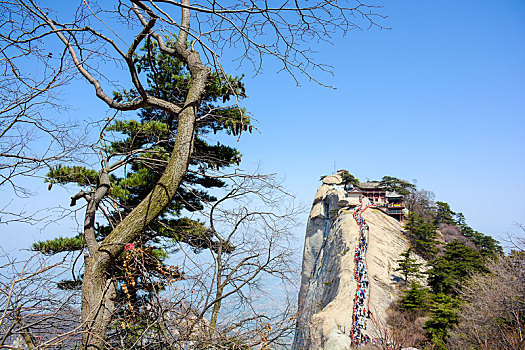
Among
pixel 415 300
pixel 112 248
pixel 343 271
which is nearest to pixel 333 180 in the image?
pixel 343 271

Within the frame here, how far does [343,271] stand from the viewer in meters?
17.2

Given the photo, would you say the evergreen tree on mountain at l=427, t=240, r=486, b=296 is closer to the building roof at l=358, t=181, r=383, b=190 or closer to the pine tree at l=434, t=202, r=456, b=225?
the pine tree at l=434, t=202, r=456, b=225

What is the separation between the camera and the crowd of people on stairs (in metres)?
12.5

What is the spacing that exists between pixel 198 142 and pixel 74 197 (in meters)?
5.37

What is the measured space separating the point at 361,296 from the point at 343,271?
2.72m

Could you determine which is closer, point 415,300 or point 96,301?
point 96,301

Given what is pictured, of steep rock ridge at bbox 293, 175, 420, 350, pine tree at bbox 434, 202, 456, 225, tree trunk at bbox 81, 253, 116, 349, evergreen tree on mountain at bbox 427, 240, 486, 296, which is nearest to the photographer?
tree trunk at bbox 81, 253, 116, 349

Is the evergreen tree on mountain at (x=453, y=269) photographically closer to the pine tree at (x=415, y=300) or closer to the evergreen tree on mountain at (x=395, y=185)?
the pine tree at (x=415, y=300)

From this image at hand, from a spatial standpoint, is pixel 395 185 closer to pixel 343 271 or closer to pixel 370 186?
pixel 370 186

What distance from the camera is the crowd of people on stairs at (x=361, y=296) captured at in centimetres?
1253

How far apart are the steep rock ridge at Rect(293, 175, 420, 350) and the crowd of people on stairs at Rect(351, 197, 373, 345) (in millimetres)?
258

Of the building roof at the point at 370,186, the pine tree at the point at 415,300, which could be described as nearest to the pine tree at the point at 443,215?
the building roof at the point at 370,186

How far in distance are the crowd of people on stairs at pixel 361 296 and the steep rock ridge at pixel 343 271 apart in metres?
0.26

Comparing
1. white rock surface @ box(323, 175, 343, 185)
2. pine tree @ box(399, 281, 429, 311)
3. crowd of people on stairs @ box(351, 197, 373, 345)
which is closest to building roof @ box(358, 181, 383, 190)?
white rock surface @ box(323, 175, 343, 185)
